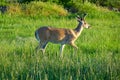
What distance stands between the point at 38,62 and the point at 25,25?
8.62 m

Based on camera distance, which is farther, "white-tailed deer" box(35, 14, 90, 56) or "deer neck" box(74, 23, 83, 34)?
"deer neck" box(74, 23, 83, 34)

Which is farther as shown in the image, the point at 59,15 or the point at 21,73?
the point at 59,15

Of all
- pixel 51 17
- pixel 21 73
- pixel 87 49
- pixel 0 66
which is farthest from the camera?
pixel 51 17

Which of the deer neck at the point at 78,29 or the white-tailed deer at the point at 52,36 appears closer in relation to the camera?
the white-tailed deer at the point at 52,36

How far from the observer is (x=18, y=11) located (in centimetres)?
2192

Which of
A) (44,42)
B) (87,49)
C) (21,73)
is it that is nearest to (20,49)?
(44,42)

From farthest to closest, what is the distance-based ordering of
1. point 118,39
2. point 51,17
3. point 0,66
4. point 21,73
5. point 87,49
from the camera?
point 51,17 → point 118,39 → point 87,49 → point 0,66 → point 21,73

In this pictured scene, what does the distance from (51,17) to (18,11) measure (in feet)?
6.54

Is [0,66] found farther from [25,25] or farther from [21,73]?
[25,25]

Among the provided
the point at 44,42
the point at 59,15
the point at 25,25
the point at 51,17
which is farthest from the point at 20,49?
the point at 59,15

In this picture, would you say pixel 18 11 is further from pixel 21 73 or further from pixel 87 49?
pixel 21 73

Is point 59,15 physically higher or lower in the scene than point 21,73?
lower

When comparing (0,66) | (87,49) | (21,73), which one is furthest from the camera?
(87,49)

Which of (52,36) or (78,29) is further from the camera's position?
(78,29)
